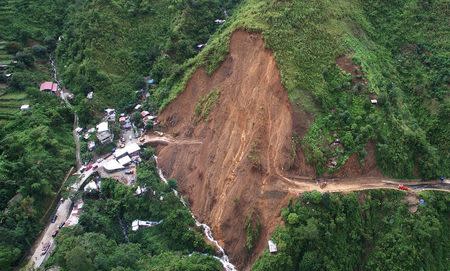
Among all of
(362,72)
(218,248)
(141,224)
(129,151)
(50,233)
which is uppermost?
(362,72)

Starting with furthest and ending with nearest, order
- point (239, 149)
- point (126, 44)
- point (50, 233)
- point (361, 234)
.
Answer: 1. point (126, 44)
2. point (50, 233)
3. point (239, 149)
4. point (361, 234)

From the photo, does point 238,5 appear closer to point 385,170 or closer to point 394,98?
point 394,98

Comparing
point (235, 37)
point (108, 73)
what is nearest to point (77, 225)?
point (108, 73)

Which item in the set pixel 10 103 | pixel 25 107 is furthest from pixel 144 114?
pixel 10 103

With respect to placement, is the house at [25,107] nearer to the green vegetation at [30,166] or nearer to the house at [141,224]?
the green vegetation at [30,166]

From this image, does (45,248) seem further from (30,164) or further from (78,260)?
(30,164)

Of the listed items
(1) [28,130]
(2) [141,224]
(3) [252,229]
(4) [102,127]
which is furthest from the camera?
(4) [102,127]

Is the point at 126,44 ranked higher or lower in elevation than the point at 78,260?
higher
